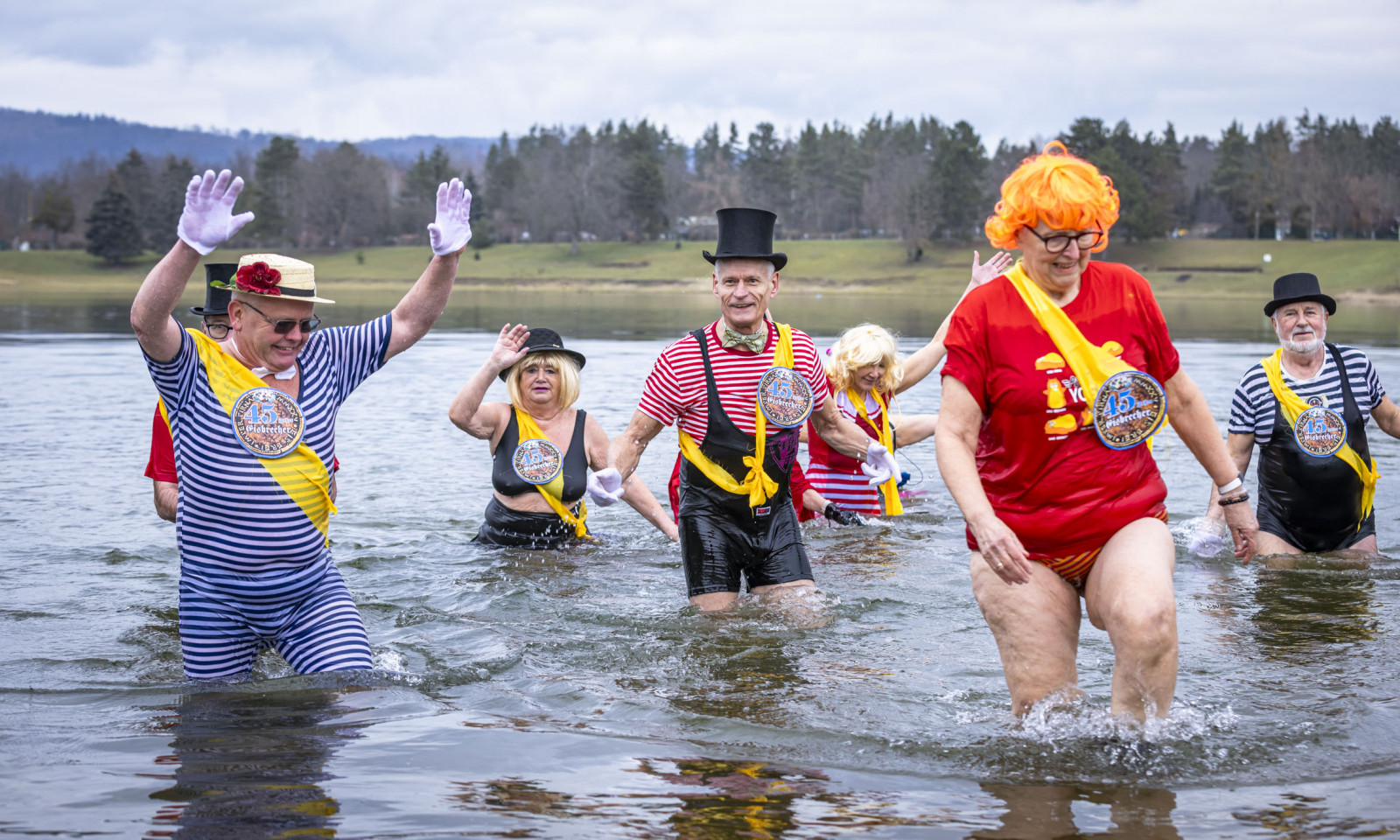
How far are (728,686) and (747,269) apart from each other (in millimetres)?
2062

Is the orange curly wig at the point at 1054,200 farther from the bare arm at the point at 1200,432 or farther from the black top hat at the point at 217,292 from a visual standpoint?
the black top hat at the point at 217,292

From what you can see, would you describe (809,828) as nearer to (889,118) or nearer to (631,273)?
(631,273)

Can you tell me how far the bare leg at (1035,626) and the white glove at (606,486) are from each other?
2.72m

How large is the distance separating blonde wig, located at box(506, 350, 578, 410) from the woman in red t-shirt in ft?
15.1

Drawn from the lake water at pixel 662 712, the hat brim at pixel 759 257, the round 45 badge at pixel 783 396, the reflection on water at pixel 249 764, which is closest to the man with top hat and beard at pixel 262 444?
the reflection on water at pixel 249 764

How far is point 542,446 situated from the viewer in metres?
8.77

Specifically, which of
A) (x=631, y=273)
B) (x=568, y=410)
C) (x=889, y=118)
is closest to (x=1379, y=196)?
(x=631, y=273)

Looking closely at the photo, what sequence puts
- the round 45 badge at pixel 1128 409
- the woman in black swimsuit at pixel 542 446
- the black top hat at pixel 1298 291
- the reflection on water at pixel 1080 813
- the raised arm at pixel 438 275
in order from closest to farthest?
the reflection on water at pixel 1080 813
the round 45 badge at pixel 1128 409
the raised arm at pixel 438 275
the black top hat at pixel 1298 291
the woman in black swimsuit at pixel 542 446

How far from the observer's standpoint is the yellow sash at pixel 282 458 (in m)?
5.10

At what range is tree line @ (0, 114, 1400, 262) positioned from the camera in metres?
90.9

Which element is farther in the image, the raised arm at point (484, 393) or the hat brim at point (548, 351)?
the hat brim at point (548, 351)

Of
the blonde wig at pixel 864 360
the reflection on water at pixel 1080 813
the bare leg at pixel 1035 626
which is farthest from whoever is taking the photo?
the blonde wig at pixel 864 360

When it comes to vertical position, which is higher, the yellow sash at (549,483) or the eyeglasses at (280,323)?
the eyeglasses at (280,323)

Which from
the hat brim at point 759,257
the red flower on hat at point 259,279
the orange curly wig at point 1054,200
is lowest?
the red flower on hat at point 259,279
